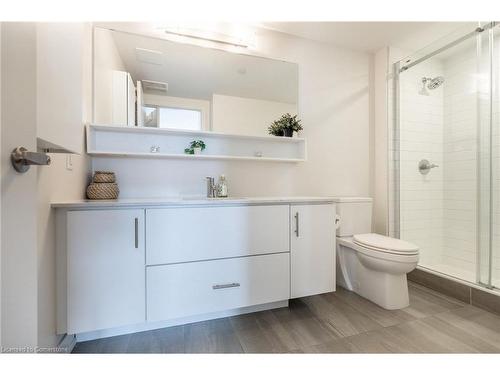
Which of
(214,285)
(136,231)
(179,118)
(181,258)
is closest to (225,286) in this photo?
(214,285)

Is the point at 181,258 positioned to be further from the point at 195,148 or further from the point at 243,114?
the point at 243,114

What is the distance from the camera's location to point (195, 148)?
5.71 ft

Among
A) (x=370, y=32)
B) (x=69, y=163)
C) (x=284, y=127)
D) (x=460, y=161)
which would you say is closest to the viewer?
(x=69, y=163)

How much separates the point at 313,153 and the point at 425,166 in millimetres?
1265

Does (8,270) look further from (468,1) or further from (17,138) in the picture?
(468,1)

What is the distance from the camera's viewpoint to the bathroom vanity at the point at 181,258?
1.13 metres

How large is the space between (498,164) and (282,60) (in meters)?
1.97

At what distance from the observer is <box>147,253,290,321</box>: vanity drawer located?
1.25 m

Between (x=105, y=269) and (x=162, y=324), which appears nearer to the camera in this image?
(x=105, y=269)

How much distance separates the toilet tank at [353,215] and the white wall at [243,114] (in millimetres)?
924

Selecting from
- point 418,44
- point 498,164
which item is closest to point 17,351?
point 498,164

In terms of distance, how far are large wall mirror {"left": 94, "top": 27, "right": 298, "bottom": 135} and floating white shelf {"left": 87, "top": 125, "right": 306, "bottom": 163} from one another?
62 millimetres

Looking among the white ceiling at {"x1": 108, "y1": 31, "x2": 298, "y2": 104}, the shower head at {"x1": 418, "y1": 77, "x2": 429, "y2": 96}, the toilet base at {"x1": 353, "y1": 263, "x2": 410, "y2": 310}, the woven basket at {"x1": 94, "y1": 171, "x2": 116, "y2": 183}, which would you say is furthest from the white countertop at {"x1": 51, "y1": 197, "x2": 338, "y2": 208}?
the shower head at {"x1": 418, "y1": 77, "x2": 429, "y2": 96}

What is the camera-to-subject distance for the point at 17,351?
0.50 meters
